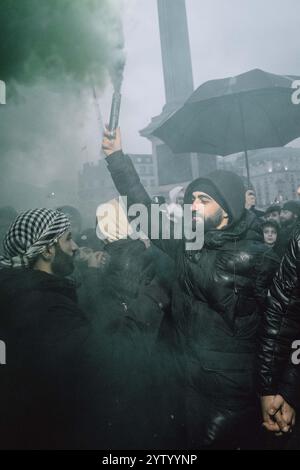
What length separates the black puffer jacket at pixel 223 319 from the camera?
2031mm

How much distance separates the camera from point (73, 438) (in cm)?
153

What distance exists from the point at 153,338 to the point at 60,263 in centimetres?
107

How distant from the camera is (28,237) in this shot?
180cm

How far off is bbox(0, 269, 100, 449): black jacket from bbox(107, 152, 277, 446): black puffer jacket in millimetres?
841

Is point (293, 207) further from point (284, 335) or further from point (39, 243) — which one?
point (39, 243)

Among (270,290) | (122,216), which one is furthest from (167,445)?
(122,216)

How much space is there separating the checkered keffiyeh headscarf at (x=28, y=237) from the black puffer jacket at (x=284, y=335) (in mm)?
1370

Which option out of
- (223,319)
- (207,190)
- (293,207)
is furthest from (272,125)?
(223,319)

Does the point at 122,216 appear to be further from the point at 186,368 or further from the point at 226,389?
the point at 226,389

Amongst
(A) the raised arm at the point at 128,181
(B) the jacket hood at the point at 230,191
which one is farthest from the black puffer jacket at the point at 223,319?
(A) the raised arm at the point at 128,181

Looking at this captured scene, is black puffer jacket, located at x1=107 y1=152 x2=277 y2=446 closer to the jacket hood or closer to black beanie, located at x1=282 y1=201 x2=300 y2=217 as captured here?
the jacket hood

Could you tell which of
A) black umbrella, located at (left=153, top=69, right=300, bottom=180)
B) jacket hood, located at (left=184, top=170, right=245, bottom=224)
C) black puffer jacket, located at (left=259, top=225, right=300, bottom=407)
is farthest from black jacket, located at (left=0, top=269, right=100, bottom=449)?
black umbrella, located at (left=153, top=69, right=300, bottom=180)

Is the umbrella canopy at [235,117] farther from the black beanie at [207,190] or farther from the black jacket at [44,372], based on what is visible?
the black jacket at [44,372]
